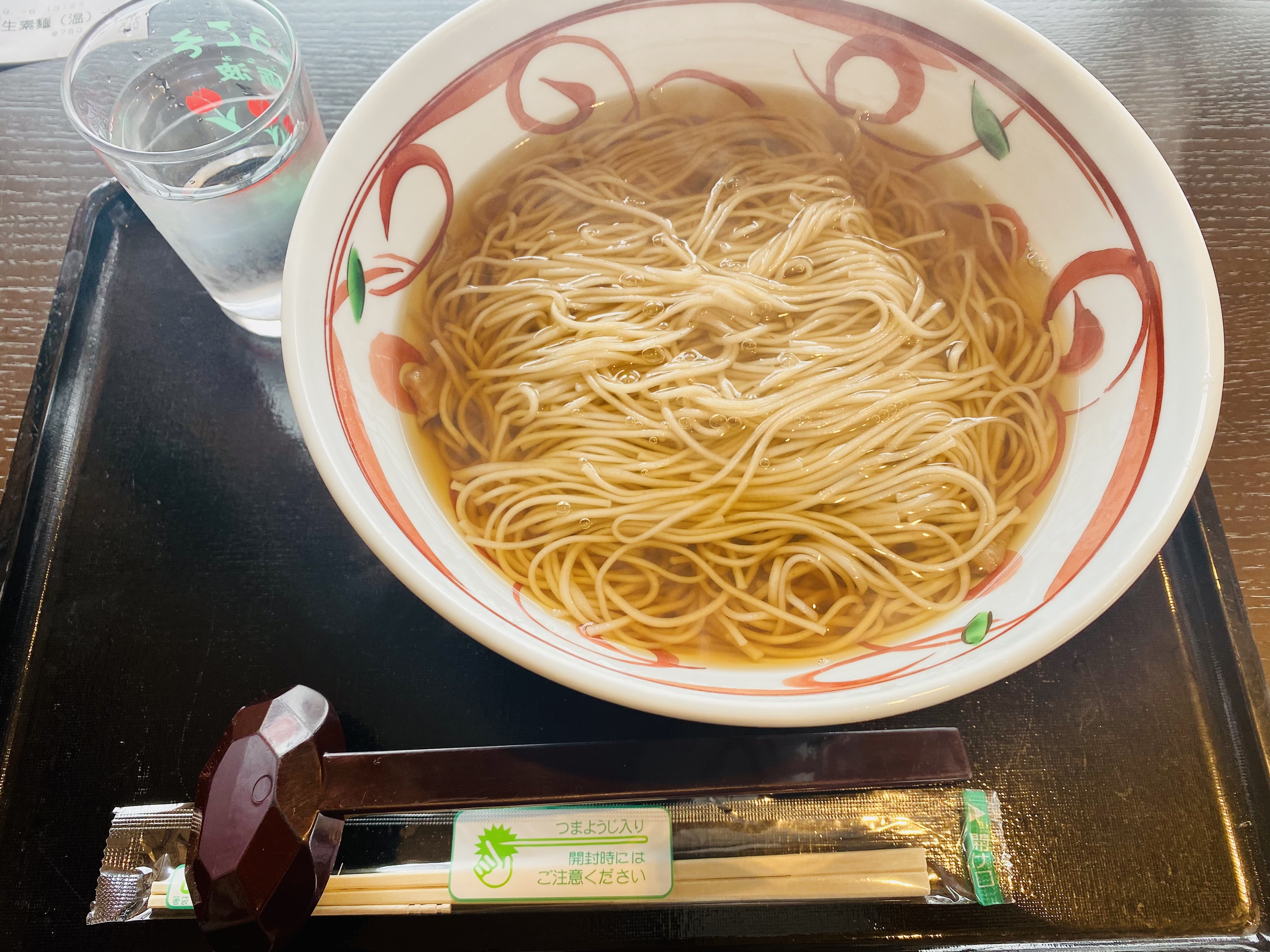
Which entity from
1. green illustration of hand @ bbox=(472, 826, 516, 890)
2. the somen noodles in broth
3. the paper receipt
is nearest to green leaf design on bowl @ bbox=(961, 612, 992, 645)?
the somen noodles in broth

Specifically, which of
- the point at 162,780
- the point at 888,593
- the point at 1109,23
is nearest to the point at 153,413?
the point at 162,780

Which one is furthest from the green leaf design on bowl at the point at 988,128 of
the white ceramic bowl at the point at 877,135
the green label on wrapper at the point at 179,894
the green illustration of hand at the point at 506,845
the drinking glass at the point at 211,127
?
the green label on wrapper at the point at 179,894

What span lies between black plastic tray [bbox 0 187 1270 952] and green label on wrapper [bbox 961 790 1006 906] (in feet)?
0.09

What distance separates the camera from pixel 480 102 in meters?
1.25

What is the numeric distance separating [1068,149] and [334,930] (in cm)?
151

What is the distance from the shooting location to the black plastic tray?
996 millimetres

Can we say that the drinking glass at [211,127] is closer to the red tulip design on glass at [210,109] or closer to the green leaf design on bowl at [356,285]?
the red tulip design on glass at [210,109]

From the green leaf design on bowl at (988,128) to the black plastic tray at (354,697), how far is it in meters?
0.65

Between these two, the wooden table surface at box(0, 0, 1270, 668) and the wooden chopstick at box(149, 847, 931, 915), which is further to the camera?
the wooden table surface at box(0, 0, 1270, 668)

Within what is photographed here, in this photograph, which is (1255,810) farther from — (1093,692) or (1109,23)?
(1109,23)

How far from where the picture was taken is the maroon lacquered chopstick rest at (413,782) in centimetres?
93

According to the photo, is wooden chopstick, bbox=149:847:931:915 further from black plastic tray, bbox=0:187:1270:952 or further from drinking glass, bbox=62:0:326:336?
drinking glass, bbox=62:0:326:336

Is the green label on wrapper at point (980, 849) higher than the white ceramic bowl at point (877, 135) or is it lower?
lower

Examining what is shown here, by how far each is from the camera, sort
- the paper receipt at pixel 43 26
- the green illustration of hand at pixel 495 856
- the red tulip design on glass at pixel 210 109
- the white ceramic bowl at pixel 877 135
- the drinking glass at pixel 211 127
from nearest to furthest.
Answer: the white ceramic bowl at pixel 877 135
the green illustration of hand at pixel 495 856
the drinking glass at pixel 211 127
the red tulip design on glass at pixel 210 109
the paper receipt at pixel 43 26
